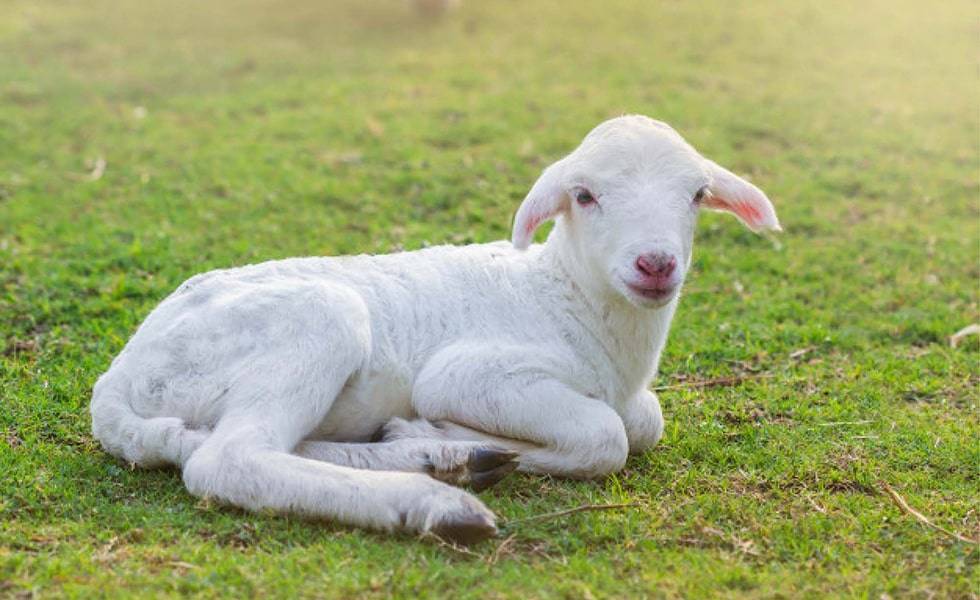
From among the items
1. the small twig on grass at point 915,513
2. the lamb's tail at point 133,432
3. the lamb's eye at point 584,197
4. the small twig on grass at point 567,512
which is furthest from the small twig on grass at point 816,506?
the lamb's tail at point 133,432

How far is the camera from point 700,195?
5918 mm

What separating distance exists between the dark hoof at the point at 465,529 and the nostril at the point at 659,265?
1.36 metres

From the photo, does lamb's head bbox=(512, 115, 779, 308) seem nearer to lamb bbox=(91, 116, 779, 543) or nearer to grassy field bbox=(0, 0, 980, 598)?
lamb bbox=(91, 116, 779, 543)

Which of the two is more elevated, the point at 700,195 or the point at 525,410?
the point at 700,195

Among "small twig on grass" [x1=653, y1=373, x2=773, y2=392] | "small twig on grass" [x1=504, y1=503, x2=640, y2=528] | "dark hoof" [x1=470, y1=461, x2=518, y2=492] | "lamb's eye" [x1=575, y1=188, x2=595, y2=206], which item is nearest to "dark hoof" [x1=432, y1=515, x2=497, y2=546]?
"small twig on grass" [x1=504, y1=503, x2=640, y2=528]

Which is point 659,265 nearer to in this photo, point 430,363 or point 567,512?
point 567,512

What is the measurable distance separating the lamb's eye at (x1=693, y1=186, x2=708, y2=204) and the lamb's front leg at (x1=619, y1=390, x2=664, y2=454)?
3.45 ft

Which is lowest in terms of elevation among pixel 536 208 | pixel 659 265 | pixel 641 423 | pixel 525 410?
pixel 641 423

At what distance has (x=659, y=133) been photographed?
19.6 feet

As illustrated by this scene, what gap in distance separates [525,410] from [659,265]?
3.11 ft

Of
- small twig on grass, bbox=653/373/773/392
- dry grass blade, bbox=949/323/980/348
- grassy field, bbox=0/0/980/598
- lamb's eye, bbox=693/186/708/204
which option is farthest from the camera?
dry grass blade, bbox=949/323/980/348

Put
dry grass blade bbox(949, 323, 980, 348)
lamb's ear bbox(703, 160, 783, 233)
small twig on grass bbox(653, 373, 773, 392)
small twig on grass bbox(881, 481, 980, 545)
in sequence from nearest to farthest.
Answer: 1. small twig on grass bbox(881, 481, 980, 545)
2. lamb's ear bbox(703, 160, 783, 233)
3. small twig on grass bbox(653, 373, 773, 392)
4. dry grass blade bbox(949, 323, 980, 348)

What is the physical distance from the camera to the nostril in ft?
17.8

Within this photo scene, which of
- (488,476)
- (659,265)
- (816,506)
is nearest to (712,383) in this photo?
(816,506)
